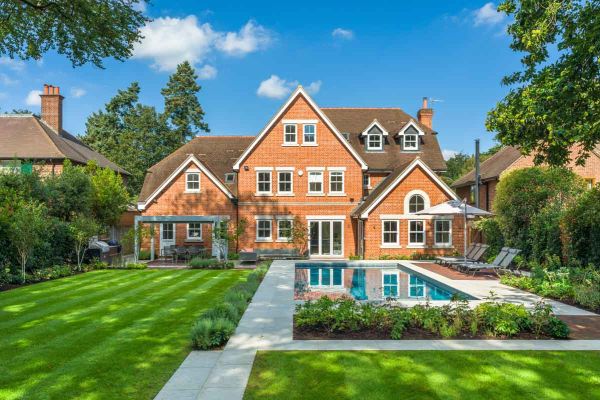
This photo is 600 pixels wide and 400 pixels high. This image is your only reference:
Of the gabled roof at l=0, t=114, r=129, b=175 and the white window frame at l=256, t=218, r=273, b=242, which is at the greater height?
the gabled roof at l=0, t=114, r=129, b=175

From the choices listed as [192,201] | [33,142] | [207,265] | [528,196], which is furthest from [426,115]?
[33,142]

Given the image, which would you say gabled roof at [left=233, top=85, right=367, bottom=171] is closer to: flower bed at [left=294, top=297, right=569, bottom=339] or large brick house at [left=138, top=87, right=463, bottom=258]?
large brick house at [left=138, top=87, right=463, bottom=258]

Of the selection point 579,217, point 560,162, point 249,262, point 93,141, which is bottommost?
point 249,262

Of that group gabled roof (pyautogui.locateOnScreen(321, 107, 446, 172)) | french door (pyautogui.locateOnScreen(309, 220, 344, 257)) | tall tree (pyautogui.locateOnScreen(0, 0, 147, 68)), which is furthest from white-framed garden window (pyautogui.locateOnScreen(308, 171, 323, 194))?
tall tree (pyautogui.locateOnScreen(0, 0, 147, 68))

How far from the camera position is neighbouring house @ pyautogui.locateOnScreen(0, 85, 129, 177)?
3104cm

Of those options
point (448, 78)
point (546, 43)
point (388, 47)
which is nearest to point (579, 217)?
point (546, 43)

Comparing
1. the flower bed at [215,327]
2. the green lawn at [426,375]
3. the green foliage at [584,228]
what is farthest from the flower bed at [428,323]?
the green foliage at [584,228]

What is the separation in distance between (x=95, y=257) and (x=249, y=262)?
8.47 metres

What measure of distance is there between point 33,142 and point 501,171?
3587 cm

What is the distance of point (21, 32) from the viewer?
42.0 feet

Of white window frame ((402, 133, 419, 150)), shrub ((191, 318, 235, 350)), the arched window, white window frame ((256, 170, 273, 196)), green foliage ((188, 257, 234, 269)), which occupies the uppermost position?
white window frame ((402, 133, 419, 150))

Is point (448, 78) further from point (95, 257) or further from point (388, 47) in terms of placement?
point (95, 257)

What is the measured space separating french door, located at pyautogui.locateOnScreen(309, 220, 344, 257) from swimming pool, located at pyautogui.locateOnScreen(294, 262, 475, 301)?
4.88 metres

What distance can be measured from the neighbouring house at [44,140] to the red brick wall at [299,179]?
542 inches
